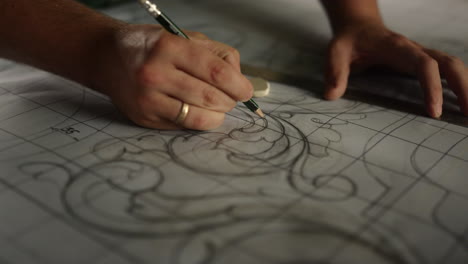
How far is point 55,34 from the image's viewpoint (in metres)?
0.76

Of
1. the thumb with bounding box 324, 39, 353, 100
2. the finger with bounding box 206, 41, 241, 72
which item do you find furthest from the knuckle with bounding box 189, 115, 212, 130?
the thumb with bounding box 324, 39, 353, 100

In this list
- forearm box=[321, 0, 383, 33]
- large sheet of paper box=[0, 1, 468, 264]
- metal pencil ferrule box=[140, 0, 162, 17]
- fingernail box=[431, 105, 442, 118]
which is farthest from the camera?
forearm box=[321, 0, 383, 33]

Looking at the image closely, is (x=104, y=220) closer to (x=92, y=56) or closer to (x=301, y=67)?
(x=92, y=56)

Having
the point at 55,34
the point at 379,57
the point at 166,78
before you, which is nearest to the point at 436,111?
the point at 379,57

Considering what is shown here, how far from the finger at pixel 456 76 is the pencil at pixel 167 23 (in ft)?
1.37

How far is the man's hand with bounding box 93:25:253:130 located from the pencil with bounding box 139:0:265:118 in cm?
2

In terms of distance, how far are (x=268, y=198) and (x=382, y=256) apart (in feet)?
0.54

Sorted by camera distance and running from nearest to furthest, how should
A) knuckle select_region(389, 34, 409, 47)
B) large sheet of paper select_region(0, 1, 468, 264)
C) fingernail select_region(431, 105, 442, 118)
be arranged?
large sheet of paper select_region(0, 1, 468, 264) < fingernail select_region(431, 105, 442, 118) < knuckle select_region(389, 34, 409, 47)

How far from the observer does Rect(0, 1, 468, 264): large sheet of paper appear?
479mm

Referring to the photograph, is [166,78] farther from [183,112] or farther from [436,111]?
[436,111]

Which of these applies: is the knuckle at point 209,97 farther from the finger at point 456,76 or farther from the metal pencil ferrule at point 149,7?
the finger at point 456,76

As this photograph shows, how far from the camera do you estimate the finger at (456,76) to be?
82cm

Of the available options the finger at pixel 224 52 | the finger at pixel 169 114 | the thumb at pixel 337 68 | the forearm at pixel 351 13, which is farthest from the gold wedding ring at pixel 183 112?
the forearm at pixel 351 13

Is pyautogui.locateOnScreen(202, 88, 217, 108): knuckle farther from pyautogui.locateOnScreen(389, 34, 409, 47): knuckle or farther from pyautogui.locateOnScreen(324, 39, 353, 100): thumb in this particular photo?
pyautogui.locateOnScreen(389, 34, 409, 47): knuckle
